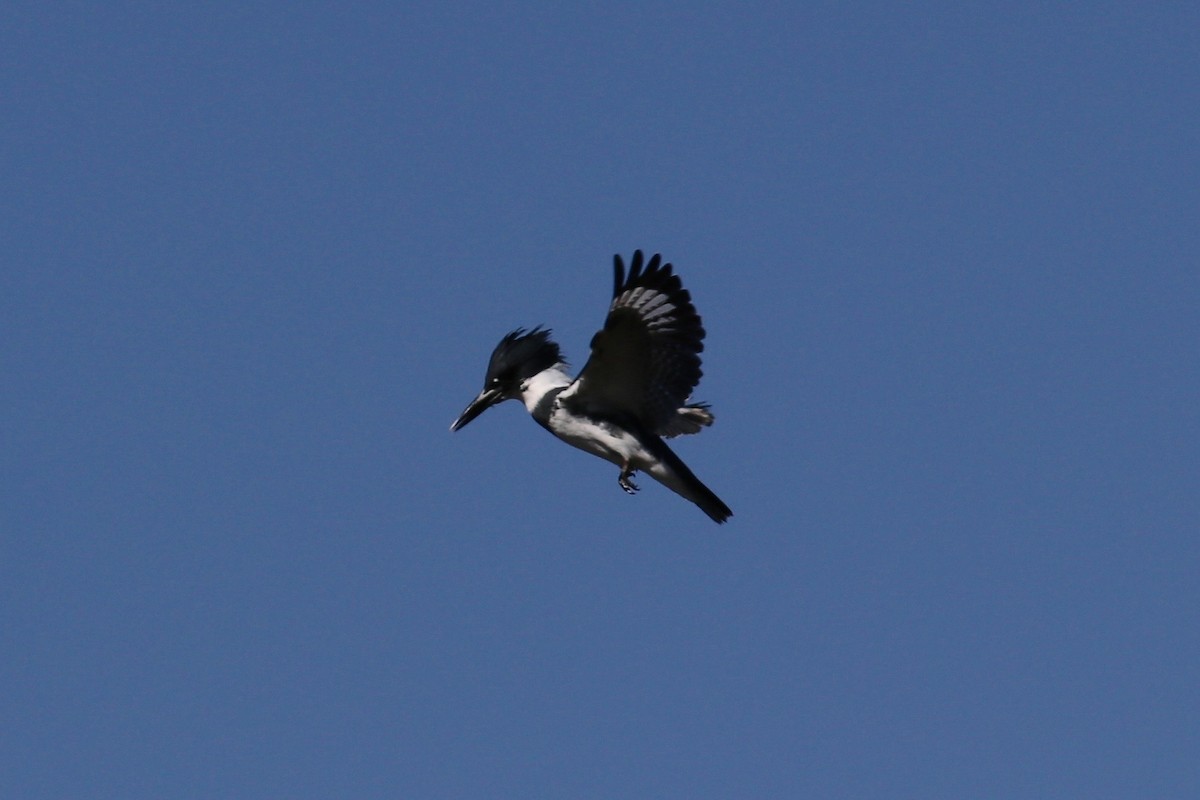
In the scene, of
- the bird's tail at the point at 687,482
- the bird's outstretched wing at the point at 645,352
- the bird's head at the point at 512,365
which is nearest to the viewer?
the bird's outstretched wing at the point at 645,352

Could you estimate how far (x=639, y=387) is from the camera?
17.9m

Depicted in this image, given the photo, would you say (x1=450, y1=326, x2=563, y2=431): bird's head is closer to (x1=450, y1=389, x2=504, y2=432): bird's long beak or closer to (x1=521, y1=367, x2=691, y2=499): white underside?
(x1=450, y1=389, x2=504, y2=432): bird's long beak

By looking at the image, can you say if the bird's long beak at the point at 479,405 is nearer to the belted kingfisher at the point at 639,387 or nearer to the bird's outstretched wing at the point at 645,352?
the belted kingfisher at the point at 639,387

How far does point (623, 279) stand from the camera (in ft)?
56.5

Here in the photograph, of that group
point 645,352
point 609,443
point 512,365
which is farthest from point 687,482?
point 512,365

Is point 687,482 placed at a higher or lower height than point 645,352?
lower

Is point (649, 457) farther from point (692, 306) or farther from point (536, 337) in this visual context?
point (536, 337)

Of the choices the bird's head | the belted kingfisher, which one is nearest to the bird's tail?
the belted kingfisher

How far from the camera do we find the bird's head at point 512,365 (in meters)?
20.0

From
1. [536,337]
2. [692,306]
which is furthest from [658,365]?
[536,337]

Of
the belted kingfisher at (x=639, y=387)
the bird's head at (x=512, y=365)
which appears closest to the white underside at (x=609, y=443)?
the belted kingfisher at (x=639, y=387)

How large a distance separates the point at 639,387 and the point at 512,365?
2.48 m

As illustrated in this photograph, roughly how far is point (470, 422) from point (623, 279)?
12.4 ft

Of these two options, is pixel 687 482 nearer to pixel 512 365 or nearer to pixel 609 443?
pixel 609 443
